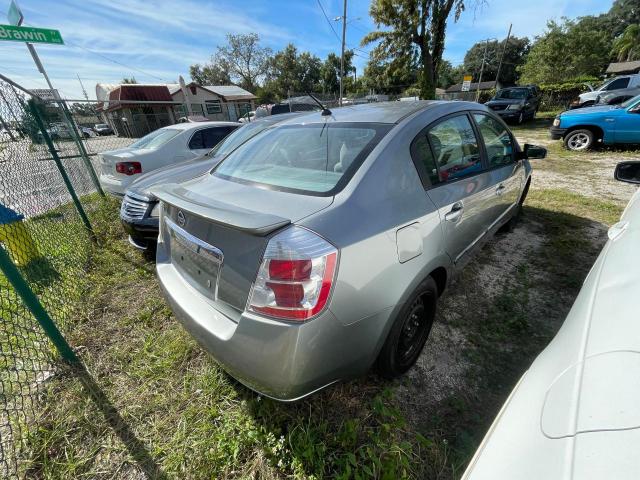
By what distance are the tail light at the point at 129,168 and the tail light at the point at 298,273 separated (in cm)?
455

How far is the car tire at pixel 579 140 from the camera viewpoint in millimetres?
7764

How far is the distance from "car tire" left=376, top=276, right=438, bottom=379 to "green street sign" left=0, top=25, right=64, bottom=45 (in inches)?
221

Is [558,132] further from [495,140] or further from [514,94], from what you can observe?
[514,94]

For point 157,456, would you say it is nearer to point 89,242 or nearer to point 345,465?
point 345,465

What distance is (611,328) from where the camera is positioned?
91 cm

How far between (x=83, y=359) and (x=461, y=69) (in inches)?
3351

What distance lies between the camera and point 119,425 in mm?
1731

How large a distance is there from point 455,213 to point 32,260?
4.45m

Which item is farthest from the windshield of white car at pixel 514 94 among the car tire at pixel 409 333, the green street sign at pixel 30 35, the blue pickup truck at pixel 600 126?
the green street sign at pixel 30 35

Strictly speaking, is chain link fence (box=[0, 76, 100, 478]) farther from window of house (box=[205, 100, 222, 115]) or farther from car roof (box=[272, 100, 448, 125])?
window of house (box=[205, 100, 222, 115])

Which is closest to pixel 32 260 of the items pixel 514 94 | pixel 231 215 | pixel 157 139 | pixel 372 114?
pixel 157 139

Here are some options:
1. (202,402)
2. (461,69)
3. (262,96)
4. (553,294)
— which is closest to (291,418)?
(202,402)

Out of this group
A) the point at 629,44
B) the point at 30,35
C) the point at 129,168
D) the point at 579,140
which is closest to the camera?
the point at 30,35

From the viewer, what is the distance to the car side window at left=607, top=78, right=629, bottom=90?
12129 millimetres
